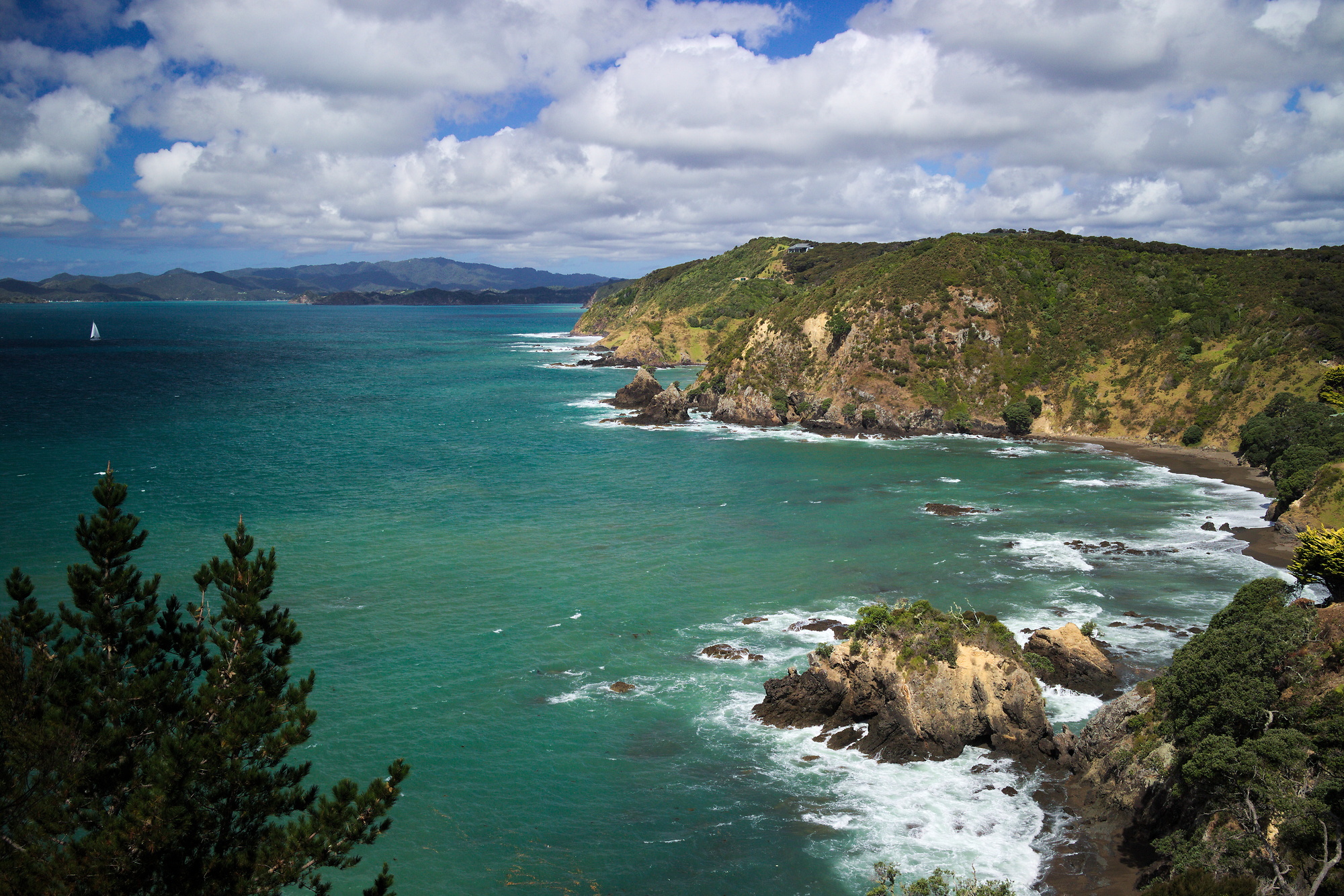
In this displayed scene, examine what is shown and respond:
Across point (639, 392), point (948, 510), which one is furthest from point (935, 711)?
point (639, 392)

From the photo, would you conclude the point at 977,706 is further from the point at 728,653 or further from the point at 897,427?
the point at 897,427

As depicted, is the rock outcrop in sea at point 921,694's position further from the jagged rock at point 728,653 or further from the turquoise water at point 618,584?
the jagged rock at point 728,653

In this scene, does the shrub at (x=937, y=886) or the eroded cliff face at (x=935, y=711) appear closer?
the shrub at (x=937, y=886)

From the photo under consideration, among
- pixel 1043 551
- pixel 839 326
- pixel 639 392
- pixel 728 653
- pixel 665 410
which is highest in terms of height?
pixel 839 326

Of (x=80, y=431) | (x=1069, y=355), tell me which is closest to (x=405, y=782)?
(x=80, y=431)

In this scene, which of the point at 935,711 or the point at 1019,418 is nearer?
the point at 935,711

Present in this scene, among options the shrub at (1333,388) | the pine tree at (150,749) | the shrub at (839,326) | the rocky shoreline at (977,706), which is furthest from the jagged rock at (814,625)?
the shrub at (839,326)

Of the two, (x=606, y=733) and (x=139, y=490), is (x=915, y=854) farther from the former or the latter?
(x=139, y=490)
